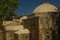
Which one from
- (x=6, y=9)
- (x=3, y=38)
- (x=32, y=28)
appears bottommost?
(x=3, y=38)

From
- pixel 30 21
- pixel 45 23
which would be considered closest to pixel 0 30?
pixel 30 21

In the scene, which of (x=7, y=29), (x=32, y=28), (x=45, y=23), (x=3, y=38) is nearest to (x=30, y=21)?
(x=32, y=28)

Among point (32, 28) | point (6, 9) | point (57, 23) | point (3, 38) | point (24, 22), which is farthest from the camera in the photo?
point (6, 9)

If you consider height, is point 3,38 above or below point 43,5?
below

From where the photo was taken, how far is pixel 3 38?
1738 centimetres

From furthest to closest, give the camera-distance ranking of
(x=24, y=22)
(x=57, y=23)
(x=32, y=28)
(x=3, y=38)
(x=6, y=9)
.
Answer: (x=6, y=9), (x=3, y=38), (x=24, y=22), (x=32, y=28), (x=57, y=23)

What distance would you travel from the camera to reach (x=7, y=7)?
2684 centimetres

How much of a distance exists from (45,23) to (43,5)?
12.0 feet

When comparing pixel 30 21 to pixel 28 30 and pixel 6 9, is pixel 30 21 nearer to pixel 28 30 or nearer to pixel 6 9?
pixel 28 30

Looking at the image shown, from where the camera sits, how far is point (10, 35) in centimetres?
1628

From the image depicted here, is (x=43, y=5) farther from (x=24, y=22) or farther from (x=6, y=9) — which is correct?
(x=6, y=9)

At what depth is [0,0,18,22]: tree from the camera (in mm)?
25916

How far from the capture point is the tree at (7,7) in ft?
85.0

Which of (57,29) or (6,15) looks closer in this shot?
(57,29)
